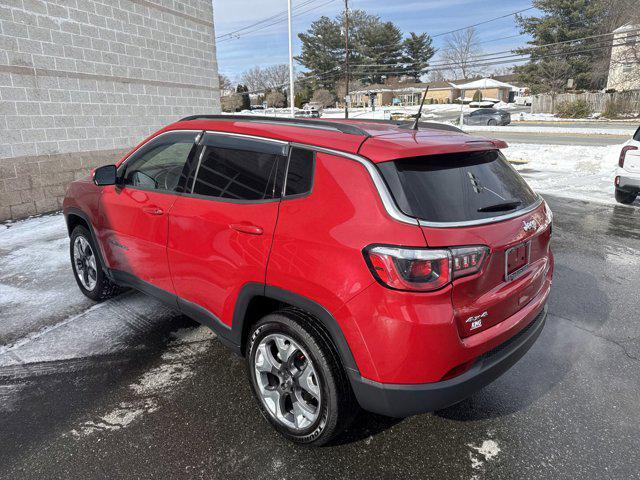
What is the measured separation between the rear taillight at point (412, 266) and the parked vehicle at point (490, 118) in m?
37.1

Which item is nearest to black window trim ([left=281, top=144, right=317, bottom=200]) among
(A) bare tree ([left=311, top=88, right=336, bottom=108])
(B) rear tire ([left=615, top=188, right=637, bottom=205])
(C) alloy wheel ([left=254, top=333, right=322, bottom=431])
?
(C) alloy wheel ([left=254, top=333, right=322, bottom=431])

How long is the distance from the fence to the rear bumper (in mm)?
45041

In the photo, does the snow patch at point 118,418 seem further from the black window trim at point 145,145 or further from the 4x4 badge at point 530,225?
the 4x4 badge at point 530,225

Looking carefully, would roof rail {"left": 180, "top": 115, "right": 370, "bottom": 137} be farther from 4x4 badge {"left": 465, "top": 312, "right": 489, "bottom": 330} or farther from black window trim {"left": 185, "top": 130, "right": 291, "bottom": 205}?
4x4 badge {"left": 465, "top": 312, "right": 489, "bottom": 330}

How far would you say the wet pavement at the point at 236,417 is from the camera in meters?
2.40

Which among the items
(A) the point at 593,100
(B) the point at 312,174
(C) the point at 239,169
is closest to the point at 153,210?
(C) the point at 239,169

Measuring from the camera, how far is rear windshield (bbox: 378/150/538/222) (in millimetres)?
2180

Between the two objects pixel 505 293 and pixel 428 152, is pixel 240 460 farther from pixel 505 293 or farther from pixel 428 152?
pixel 428 152

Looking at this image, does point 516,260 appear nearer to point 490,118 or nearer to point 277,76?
point 490,118

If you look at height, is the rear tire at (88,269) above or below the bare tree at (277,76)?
below

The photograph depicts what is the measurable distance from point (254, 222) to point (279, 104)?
2612 inches

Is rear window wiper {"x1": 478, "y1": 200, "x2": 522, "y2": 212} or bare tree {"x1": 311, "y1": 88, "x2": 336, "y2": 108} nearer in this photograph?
rear window wiper {"x1": 478, "y1": 200, "x2": 522, "y2": 212}

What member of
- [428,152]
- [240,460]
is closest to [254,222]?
[428,152]

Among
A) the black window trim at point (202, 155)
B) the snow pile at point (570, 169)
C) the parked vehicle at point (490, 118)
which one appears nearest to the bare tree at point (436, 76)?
the parked vehicle at point (490, 118)
